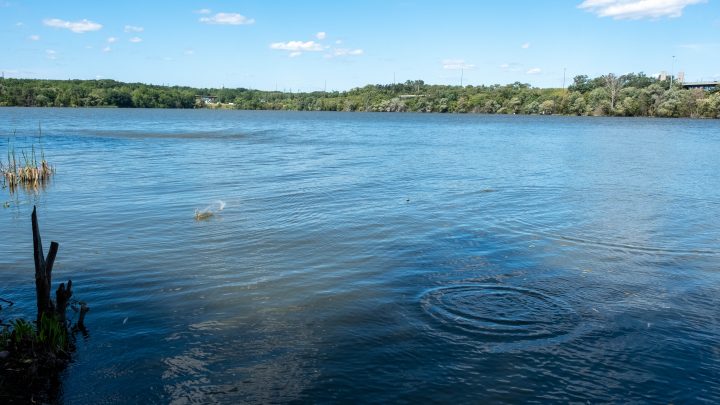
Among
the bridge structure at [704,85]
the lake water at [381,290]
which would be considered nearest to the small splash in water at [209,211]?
the lake water at [381,290]

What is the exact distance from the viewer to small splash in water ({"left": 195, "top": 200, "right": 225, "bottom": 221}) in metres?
20.7

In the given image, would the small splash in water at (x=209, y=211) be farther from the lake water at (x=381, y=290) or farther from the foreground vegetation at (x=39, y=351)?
the foreground vegetation at (x=39, y=351)

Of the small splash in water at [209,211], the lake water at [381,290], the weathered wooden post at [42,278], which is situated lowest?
the lake water at [381,290]

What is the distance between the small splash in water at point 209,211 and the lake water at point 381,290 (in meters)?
0.33

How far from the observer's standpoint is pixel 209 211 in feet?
71.4

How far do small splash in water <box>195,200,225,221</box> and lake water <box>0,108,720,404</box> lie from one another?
0.33 m

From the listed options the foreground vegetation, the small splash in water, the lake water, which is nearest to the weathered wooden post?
the foreground vegetation

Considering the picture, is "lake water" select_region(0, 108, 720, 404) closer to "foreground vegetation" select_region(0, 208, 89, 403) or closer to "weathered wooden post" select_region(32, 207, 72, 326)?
"foreground vegetation" select_region(0, 208, 89, 403)

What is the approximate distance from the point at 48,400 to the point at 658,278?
13638mm

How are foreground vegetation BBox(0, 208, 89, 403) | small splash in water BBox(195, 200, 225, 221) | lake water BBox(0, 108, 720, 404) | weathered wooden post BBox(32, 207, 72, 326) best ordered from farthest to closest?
small splash in water BBox(195, 200, 225, 221)
weathered wooden post BBox(32, 207, 72, 326)
lake water BBox(0, 108, 720, 404)
foreground vegetation BBox(0, 208, 89, 403)

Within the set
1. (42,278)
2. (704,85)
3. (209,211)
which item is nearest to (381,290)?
(42,278)

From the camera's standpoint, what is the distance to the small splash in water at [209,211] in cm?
2072

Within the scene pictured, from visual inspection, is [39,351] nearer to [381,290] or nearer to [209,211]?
[381,290]

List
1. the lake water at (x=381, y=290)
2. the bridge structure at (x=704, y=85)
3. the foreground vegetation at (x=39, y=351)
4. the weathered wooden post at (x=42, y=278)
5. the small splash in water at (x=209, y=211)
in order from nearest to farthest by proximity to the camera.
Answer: the foreground vegetation at (x=39, y=351)
the lake water at (x=381, y=290)
the weathered wooden post at (x=42, y=278)
the small splash in water at (x=209, y=211)
the bridge structure at (x=704, y=85)
